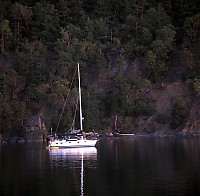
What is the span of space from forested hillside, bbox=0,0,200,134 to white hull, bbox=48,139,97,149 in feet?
79.7

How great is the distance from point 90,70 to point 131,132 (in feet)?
73.7

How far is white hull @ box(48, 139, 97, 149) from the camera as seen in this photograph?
6253cm

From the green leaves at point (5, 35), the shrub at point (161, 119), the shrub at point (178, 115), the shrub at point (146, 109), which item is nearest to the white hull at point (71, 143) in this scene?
A: the shrub at point (178, 115)

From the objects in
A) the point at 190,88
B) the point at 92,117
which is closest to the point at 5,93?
the point at 92,117

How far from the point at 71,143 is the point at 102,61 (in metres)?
40.1

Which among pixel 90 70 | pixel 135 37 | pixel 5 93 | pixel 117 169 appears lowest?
pixel 117 169

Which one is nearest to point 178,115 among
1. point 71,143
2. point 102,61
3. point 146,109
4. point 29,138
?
point 146,109

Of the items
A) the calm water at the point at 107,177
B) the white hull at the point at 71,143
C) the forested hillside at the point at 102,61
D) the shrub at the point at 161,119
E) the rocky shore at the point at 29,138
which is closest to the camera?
the calm water at the point at 107,177

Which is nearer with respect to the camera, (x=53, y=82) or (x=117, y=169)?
(x=117, y=169)

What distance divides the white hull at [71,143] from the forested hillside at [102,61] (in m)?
24.3

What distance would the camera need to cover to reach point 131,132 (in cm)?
9112

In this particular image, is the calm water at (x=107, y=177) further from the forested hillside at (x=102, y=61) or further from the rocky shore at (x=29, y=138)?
the forested hillside at (x=102, y=61)

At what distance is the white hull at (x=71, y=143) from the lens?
62.5 meters

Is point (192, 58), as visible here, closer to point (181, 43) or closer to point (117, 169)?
point (181, 43)
